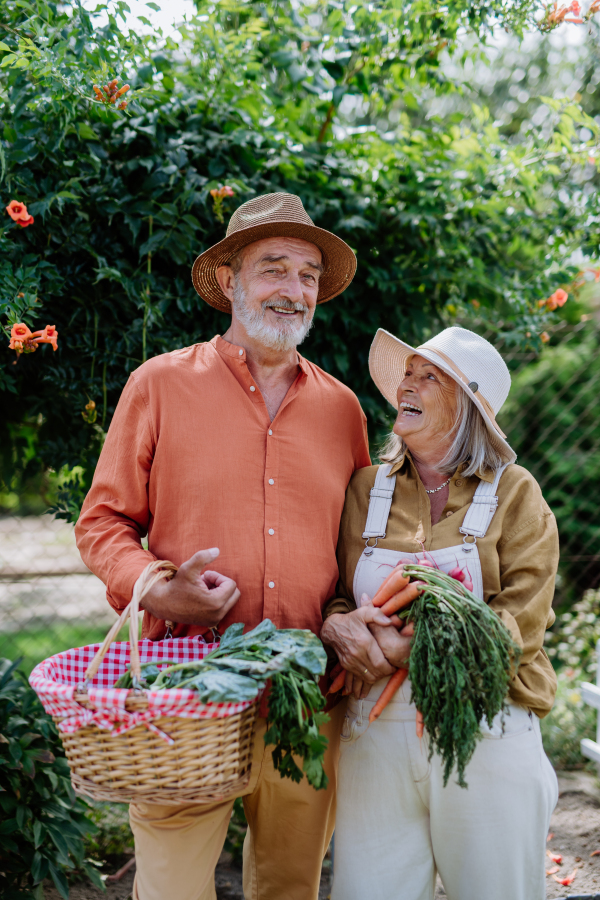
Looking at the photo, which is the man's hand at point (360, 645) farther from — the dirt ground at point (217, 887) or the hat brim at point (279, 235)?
the dirt ground at point (217, 887)

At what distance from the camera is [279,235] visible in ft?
8.36

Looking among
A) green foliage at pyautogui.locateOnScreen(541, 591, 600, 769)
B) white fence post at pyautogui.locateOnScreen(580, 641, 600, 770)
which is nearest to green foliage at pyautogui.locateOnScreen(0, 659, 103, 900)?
white fence post at pyautogui.locateOnScreen(580, 641, 600, 770)

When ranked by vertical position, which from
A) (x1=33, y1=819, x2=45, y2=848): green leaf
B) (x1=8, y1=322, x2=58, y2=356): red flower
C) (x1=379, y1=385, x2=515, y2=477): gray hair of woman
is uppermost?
(x1=8, y1=322, x2=58, y2=356): red flower

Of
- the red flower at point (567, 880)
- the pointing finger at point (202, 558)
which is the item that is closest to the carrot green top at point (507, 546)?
the pointing finger at point (202, 558)

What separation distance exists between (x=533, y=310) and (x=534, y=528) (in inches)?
66.8

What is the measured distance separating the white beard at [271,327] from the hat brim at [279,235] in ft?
0.64

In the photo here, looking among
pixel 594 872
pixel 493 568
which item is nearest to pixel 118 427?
pixel 493 568

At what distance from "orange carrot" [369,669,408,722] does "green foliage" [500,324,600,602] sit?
3271 mm

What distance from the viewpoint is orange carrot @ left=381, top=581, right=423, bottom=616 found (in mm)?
2010

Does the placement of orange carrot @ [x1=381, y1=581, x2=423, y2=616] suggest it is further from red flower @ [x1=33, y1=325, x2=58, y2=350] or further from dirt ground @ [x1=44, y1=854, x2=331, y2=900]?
dirt ground @ [x1=44, y1=854, x2=331, y2=900]

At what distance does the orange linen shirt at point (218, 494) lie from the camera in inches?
89.8

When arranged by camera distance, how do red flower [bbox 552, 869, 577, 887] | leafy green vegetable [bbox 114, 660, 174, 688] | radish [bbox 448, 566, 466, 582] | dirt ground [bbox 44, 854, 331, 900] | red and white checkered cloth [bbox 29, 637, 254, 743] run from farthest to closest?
red flower [bbox 552, 869, 577, 887] < dirt ground [bbox 44, 854, 331, 900] < radish [bbox 448, 566, 466, 582] < leafy green vegetable [bbox 114, 660, 174, 688] < red and white checkered cloth [bbox 29, 637, 254, 743]

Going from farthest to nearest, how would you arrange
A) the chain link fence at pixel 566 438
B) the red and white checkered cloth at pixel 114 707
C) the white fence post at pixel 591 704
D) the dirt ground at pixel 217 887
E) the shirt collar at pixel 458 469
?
the chain link fence at pixel 566 438 → the white fence post at pixel 591 704 → the dirt ground at pixel 217 887 → the shirt collar at pixel 458 469 → the red and white checkered cloth at pixel 114 707

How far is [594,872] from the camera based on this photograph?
3.22m
